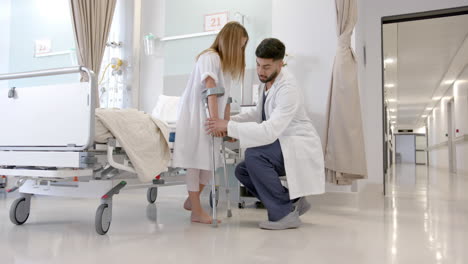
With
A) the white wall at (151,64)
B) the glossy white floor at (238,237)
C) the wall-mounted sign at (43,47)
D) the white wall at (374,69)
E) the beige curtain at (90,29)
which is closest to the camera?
the glossy white floor at (238,237)

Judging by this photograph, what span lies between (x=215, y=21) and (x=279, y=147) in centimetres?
226

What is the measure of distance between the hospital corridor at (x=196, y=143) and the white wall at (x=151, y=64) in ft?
0.04

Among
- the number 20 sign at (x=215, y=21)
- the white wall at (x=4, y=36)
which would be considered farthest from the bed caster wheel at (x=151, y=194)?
the white wall at (x=4, y=36)

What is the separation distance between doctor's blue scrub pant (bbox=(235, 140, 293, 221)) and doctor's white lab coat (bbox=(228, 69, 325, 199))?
69 millimetres

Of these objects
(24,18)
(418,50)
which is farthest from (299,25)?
(418,50)

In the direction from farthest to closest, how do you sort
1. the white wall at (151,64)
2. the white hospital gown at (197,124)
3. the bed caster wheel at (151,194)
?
the white wall at (151,64)
the bed caster wheel at (151,194)
the white hospital gown at (197,124)

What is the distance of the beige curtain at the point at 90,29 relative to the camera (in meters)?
3.85

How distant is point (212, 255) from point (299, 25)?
2571mm

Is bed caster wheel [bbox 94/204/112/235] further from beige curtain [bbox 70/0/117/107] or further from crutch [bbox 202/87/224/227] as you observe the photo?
beige curtain [bbox 70/0/117/107]

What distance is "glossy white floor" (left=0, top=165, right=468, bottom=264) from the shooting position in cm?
150

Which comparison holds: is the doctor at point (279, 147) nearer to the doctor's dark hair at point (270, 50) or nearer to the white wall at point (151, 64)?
the doctor's dark hair at point (270, 50)

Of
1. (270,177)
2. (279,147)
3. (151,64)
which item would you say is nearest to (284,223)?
(270,177)

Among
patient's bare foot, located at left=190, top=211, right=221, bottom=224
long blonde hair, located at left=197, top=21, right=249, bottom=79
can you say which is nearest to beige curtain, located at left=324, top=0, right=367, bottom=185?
long blonde hair, located at left=197, top=21, right=249, bottom=79

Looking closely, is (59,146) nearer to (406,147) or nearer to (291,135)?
(291,135)
